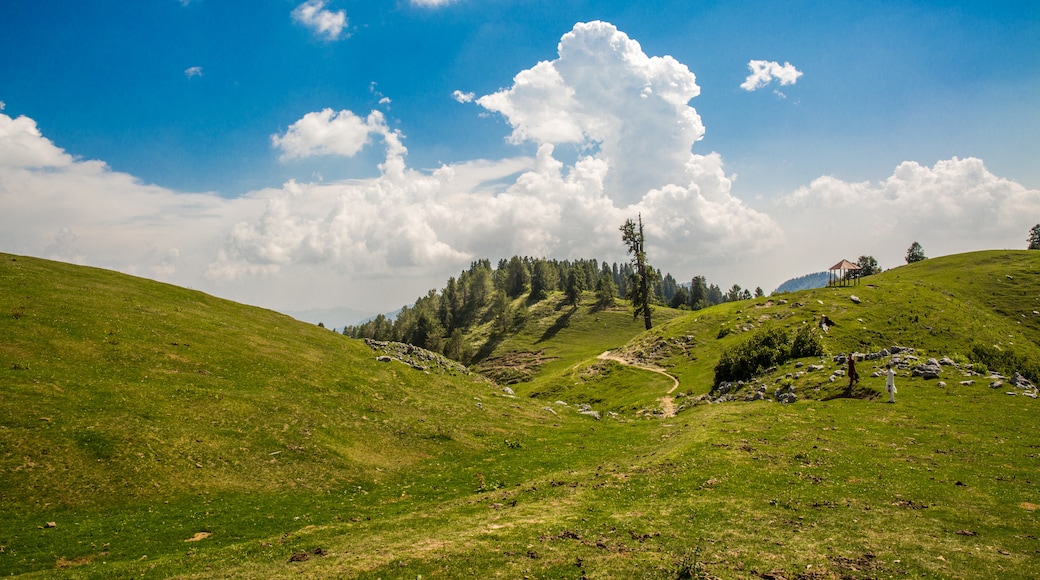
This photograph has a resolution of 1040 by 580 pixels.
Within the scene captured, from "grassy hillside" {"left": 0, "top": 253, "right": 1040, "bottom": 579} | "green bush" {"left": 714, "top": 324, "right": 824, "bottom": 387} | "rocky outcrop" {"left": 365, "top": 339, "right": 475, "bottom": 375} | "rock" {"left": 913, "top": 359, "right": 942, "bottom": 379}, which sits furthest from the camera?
"green bush" {"left": 714, "top": 324, "right": 824, "bottom": 387}

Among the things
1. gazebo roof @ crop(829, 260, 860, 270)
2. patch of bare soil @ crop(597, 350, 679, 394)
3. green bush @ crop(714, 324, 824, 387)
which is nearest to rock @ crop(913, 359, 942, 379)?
green bush @ crop(714, 324, 824, 387)

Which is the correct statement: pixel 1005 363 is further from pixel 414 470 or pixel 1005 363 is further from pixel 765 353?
pixel 414 470

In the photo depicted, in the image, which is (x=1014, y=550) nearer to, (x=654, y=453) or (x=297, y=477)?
(x=654, y=453)

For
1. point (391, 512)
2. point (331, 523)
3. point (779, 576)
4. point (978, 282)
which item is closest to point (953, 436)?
point (779, 576)

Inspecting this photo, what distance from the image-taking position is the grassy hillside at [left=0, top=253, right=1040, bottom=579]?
16.8 m

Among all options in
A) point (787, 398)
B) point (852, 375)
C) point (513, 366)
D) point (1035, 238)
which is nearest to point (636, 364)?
point (787, 398)

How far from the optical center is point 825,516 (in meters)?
19.8

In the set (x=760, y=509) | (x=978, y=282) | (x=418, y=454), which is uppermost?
(x=978, y=282)

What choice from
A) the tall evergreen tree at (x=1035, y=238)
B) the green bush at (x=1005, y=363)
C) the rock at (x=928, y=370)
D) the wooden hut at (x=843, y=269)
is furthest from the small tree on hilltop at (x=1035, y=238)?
the rock at (x=928, y=370)

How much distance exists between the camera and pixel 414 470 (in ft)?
106

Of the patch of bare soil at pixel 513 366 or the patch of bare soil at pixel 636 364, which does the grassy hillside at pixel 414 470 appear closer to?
the patch of bare soil at pixel 636 364

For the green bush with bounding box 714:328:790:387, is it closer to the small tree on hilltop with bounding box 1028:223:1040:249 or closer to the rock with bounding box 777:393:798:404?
the rock with bounding box 777:393:798:404

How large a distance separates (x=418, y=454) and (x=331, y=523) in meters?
13.2

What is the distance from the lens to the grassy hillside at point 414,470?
16766mm
